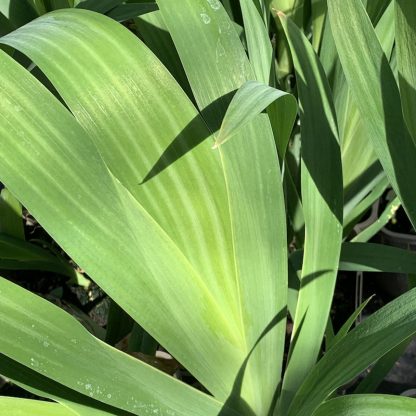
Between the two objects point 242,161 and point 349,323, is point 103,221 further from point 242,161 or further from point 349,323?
point 349,323

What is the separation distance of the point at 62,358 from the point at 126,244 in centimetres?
10

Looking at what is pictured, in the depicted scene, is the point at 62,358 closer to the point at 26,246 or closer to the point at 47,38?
the point at 47,38

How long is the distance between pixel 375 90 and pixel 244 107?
18cm

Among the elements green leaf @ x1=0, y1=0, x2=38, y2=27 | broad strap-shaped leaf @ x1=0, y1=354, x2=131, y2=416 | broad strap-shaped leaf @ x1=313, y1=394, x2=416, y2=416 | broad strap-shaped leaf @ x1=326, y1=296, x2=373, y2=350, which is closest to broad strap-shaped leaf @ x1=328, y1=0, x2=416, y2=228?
broad strap-shaped leaf @ x1=326, y1=296, x2=373, y2=350

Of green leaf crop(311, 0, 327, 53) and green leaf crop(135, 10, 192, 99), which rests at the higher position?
green leaf crop(135, 10, 192, 99)

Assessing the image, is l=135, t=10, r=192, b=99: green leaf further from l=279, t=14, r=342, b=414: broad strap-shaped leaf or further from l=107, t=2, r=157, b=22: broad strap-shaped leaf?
l=279, t=14, r=342, b=414: broad strap-shaped leaf

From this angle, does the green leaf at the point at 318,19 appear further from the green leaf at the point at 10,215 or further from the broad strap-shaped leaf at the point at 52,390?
the broad strap-shaped leaf at the point at 52,390

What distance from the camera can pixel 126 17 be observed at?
2.27 ft

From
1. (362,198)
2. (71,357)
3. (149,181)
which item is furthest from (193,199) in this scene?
(362,198)

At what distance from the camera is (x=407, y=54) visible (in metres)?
0.51

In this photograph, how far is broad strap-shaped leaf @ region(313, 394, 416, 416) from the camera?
1.28 ft

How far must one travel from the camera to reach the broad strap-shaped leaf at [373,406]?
39cm

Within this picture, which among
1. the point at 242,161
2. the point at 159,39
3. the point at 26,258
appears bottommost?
the point at 26,258

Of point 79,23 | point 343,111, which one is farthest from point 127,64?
point 343,111
